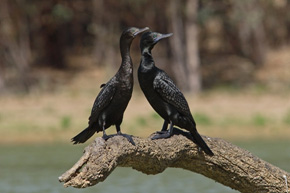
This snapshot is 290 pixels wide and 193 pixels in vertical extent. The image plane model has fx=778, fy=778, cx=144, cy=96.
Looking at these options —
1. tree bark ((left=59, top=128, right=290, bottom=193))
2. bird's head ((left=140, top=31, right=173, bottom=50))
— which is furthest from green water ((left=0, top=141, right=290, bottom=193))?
bird's head ((left=140, top=31, right=173, bottom=50))

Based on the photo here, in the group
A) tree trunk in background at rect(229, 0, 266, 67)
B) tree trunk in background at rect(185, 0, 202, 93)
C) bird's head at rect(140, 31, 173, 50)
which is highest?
tree trunk in background at rect(229, 0, 266, 67)

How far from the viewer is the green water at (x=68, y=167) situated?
14.6 meters

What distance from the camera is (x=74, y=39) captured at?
3198 centimetres

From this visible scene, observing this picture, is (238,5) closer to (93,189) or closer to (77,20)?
(77,20)

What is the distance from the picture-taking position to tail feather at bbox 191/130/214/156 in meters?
7.70

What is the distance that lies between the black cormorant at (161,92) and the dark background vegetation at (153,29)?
57.8ft

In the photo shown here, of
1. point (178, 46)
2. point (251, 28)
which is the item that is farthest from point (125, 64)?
point (251, 28)

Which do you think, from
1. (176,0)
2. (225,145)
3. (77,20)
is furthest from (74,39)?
(225,145)

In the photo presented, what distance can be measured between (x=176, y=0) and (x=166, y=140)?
18874mm

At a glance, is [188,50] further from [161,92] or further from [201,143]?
[161,92]

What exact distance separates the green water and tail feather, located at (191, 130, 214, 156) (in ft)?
20.4

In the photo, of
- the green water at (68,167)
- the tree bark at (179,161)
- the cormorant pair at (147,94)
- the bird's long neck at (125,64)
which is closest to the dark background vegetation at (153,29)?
the green water at (68,167)

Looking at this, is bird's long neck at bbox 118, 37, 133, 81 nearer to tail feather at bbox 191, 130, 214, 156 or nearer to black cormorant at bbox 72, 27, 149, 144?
black cormorant at bbox 72, 27, 149, 144

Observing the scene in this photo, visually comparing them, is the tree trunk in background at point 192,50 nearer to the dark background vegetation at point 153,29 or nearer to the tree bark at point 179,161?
the dark background vegetation at point 153,29
